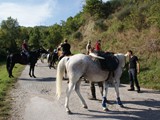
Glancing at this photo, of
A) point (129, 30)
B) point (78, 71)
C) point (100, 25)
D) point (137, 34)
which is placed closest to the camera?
point (78, 71)

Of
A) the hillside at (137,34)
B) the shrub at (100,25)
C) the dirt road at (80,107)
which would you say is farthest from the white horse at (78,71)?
the shrub at (100,25)

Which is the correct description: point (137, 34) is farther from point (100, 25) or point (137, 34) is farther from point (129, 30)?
point (100, 25)

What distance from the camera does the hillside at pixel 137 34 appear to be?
64.6 ft

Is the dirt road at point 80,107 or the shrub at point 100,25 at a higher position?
the shrub at point 100,25

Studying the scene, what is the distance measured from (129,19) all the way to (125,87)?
1287 centimetres

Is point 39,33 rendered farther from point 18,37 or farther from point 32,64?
point 32,64

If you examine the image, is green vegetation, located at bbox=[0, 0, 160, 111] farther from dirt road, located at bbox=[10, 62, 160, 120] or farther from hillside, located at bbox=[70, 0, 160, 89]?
dirt road, located at bbox=[10, 62, 160, 120]

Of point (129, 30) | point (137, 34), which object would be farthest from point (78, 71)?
point (129, 30)

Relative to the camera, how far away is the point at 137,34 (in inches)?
1053

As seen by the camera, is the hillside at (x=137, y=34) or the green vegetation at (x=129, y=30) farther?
the green vegetation at (x=129, y=30)

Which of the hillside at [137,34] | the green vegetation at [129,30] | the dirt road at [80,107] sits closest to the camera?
the dirt road at [80,107]

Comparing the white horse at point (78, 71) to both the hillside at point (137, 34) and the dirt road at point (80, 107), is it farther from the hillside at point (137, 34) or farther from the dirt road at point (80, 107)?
the hillside at point (137, 34)

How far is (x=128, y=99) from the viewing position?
1283cm

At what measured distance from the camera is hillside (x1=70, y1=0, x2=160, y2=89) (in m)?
19.7
